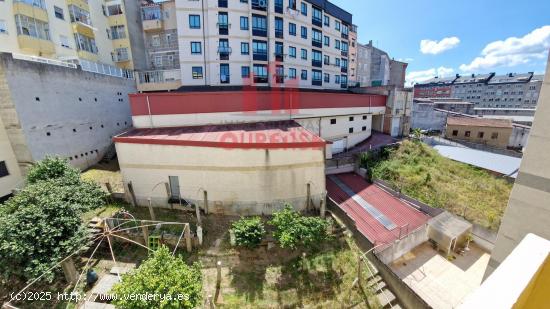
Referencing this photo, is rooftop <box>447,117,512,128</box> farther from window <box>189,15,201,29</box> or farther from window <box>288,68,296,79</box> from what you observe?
window <box>189,15,201,29</box>

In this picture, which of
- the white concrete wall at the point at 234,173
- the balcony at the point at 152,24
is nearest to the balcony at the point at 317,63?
the balcony at the point at 152,24

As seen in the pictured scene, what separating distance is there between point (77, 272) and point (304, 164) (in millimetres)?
13542

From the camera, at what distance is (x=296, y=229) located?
451 inches

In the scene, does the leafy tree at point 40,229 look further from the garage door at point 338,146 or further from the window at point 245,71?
the garage door at point 338,146

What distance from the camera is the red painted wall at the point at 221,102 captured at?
57.3 ft

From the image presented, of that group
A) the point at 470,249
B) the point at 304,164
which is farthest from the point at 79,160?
the point at 470,249

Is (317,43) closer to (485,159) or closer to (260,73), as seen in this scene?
(260,73)

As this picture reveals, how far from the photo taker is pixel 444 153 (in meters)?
25.0

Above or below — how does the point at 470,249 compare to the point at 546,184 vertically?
below

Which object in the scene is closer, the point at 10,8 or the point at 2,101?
the point at 2,101

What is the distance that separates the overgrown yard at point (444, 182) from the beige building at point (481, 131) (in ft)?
45.0

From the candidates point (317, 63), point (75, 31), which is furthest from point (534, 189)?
point (75, 31)

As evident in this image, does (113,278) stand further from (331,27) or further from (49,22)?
(331,27)

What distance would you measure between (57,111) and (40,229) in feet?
46.3
